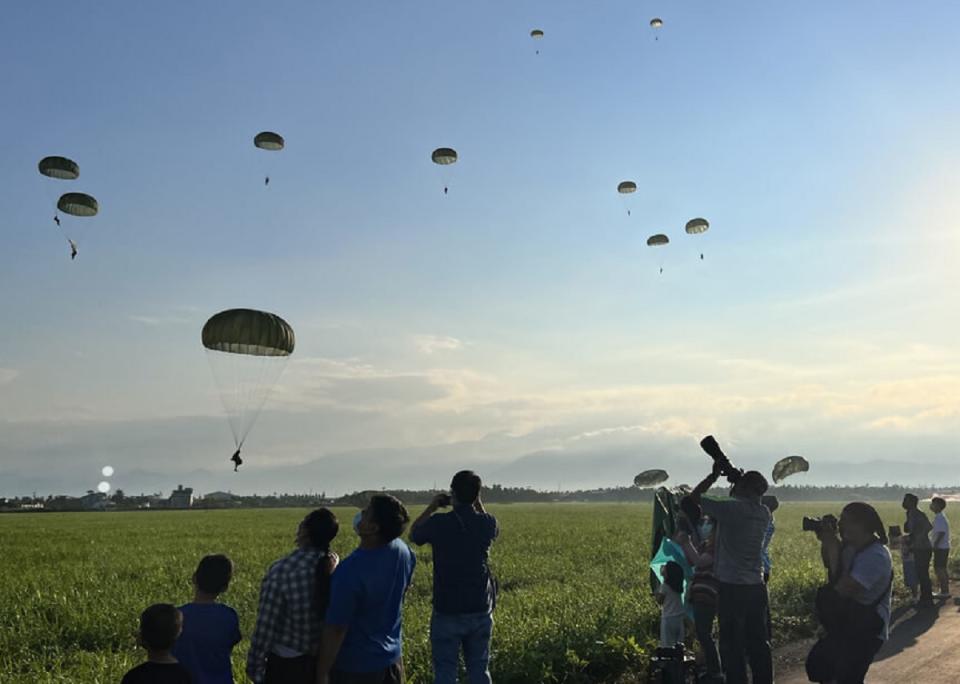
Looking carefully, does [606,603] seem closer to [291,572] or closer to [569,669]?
[569,669]

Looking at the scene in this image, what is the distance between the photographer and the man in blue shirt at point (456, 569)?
6164 millimetres

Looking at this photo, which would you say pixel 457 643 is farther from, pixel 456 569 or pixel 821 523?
pixel 821 523

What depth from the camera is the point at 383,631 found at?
16.5ft

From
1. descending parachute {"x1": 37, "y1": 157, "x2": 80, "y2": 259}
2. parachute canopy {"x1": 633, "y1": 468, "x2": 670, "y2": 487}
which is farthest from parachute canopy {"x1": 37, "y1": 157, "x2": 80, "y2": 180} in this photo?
parachute canopy {"x1": 633, "y1": 468, "x2": 670, "y2": 487}

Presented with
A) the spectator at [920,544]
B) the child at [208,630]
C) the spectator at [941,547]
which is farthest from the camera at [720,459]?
the spectator at [941,547]

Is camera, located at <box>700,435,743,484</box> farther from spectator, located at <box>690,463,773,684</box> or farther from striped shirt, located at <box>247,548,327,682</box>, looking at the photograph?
striped shirt, located at <box>247,548,327,682</box>

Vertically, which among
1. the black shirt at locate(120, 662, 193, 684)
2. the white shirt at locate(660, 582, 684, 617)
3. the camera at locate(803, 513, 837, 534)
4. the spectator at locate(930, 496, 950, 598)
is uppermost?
the camera at locate(803, 513, 837, 534)

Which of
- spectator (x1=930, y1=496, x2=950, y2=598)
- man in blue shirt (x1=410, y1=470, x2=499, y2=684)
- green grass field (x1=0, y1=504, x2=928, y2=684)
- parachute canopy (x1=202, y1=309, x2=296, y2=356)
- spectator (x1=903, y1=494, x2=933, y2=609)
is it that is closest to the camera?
man in blue shirt (x1=410, y1=470, x2=499, y2=684)

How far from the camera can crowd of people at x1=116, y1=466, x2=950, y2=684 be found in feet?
16.3

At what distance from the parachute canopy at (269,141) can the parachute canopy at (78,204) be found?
17.8 ft

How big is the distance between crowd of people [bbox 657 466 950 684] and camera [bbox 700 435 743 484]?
8 centimetres

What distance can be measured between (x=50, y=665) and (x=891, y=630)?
513 inches

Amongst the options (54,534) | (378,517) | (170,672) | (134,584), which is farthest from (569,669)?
(54,534)

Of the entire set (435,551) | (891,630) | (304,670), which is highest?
(435,551)
